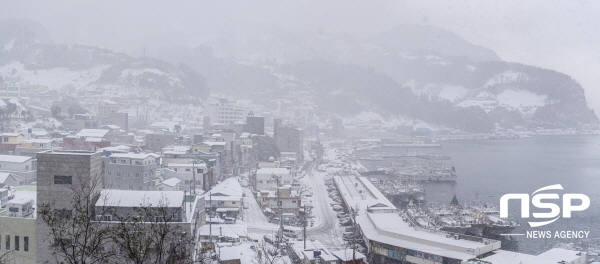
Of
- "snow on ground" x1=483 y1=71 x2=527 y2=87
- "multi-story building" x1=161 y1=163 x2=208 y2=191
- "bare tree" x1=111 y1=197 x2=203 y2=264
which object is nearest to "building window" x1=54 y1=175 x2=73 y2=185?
"bare tree" x1=111 y1=197 x2=203 y2=264

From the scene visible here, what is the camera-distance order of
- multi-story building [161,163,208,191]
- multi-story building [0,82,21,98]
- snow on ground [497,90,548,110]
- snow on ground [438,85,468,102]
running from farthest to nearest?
snow on ground [438,85,468,102], snow on ground [497,90,548,110], multi-story building [0,82,21,98], multi-story building [161,163,208,191]

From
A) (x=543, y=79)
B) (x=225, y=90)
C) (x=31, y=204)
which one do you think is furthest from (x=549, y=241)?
(x=543, y=79)

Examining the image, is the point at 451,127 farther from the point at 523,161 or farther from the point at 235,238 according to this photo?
the point at 235,238

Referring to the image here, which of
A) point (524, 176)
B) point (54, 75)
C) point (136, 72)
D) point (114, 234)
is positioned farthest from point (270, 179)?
point (54, 75)

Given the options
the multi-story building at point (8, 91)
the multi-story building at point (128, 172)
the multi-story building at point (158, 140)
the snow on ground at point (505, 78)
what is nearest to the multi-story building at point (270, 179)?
the multi-story building at point (128, 172)

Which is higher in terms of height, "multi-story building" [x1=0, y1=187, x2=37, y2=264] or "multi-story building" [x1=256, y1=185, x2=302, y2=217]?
"multi-story building" [x1=0, y1=187, x2=37, y2=264]

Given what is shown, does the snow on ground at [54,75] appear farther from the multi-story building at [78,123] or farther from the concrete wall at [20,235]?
the concrete wall at [20,235]

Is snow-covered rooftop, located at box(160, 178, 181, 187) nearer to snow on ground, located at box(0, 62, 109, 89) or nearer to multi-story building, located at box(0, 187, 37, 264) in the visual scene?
multi-story building, located at box(0, 187, 37, 264)

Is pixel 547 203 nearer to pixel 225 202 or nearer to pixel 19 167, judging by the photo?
pixel 225 202
